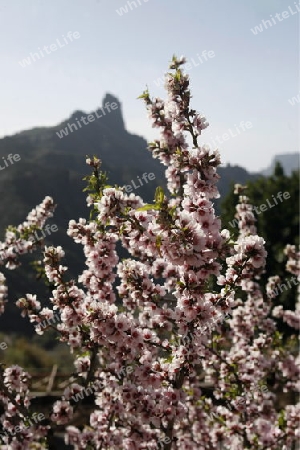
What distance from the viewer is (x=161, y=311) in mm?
5359

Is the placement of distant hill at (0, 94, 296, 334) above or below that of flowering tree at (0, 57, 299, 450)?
above

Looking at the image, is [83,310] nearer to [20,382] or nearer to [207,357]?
[20,382]

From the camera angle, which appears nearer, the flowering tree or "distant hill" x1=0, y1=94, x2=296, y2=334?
the flowering tree

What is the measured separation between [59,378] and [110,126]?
128m

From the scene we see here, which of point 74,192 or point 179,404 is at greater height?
point 74,192

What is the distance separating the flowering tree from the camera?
3941 mm

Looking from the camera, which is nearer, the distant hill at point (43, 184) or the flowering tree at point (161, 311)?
the flowering tree at point (161, 311)

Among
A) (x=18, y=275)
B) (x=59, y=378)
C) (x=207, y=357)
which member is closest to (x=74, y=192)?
(x=18, y=275)

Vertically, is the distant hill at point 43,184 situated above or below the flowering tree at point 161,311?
above

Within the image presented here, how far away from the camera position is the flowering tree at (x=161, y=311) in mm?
3941

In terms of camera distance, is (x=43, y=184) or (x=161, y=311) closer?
(x=161, y=311)

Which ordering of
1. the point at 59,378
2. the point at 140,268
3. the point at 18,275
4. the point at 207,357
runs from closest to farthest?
the point at 140,268
the point at 207,357
the point at 59,378
the point at 18,275

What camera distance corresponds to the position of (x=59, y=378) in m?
17.3

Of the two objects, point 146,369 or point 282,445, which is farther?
→ point 282,445
